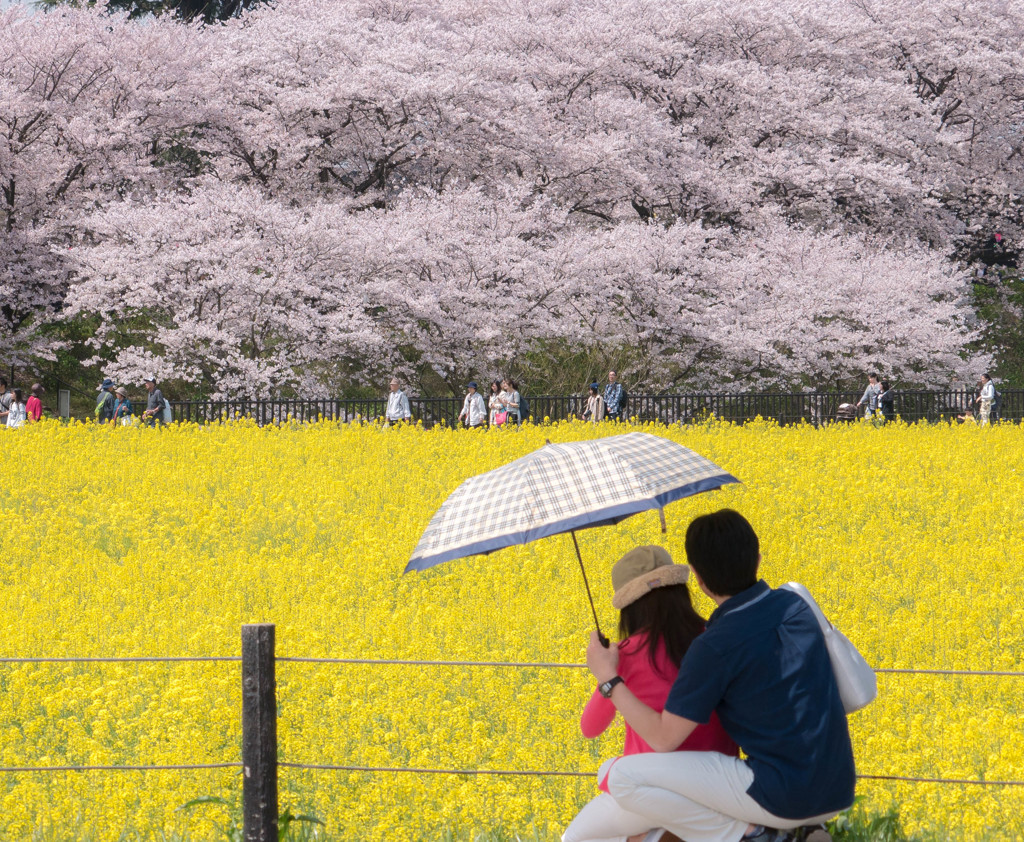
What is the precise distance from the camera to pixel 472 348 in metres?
24.1

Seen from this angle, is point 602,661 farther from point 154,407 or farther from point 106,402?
point 106,402

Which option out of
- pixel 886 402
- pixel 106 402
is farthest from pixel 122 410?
pixel 886 402

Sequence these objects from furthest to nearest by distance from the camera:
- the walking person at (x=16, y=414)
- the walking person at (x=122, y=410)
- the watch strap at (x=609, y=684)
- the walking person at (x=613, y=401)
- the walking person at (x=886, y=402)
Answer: the walking person at (x=886, y=402), the walking person at (x=613, y=401), the walking person at (x=122, y=410), the walking person at (x=16, y=414), the watch strap at (x=609, y=684)

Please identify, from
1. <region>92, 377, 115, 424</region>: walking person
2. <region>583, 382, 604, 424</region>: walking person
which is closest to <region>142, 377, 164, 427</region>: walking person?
<region>92, 377, 115, 424</region>: walking person

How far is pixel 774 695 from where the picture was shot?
2986mm

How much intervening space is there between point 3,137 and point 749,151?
56.2 ft

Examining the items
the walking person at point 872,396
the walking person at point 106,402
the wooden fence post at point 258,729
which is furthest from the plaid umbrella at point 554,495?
the walking person at point 872,396

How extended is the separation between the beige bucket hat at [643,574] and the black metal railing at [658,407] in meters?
17.3

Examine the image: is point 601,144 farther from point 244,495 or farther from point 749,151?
point 244,495

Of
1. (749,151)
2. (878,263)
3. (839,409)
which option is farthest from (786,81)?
(839,409)

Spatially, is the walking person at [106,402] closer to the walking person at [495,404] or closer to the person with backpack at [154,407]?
the person with backpack at [154,407]

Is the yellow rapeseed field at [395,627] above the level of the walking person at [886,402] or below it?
below

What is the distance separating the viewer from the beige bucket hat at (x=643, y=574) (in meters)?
3.22

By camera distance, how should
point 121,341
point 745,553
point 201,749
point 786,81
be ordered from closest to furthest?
point 745,553 < point 201,749 < point 121,341 < point 786,81
